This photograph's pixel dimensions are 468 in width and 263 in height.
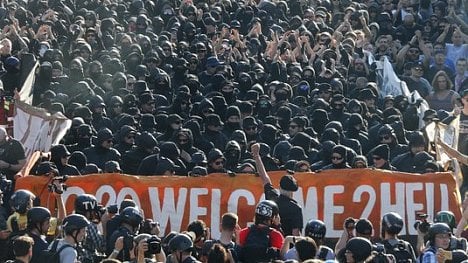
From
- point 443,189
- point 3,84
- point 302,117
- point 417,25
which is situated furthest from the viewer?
point 417,25

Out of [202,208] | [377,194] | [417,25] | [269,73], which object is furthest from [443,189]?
[417,25]

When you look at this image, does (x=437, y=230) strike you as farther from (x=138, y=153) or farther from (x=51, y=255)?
(x=138, y=153)

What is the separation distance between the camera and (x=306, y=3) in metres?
31.9

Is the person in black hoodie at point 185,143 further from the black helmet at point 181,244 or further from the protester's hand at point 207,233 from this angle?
the black helmet at point 181,244

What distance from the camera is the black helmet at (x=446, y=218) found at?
15923mm

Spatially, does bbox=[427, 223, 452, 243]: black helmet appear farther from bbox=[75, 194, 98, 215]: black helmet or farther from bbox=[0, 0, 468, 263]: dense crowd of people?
bbox=[75, 194, 98, 215]: black helmet

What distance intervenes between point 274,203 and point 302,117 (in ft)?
20.7

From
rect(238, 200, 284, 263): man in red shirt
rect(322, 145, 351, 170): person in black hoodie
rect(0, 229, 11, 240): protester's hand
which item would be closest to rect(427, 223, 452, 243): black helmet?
rect(238, 200, 284, 263): man in red shirt

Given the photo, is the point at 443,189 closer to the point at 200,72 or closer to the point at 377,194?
the point at 377,194

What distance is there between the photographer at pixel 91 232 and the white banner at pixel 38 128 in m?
4.50

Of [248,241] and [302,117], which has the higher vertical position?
[302,117]

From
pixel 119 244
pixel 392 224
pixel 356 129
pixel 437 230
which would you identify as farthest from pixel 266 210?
pixel 356 129

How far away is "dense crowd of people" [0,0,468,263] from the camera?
14.7 meters

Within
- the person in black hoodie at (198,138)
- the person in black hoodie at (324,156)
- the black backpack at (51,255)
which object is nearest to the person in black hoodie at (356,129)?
the person in black hoodie at (324,156)
